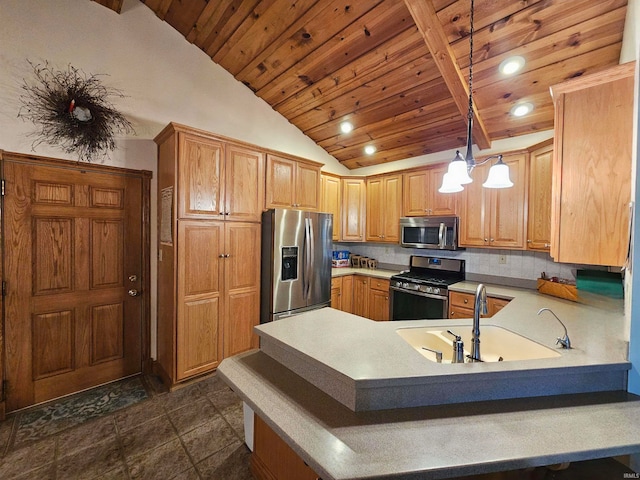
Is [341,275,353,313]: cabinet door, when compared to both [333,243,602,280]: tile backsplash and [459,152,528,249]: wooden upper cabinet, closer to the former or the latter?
[333,243,602,280]: tile backsplash

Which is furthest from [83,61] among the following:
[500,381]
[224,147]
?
[500,381]

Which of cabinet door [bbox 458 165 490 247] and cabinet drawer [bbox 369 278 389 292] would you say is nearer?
cabinet door [bbox 458 165 490 247]

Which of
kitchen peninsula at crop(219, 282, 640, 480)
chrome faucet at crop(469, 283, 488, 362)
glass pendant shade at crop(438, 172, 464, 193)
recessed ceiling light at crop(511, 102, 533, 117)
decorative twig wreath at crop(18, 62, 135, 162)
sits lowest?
kitchen peninsula at crop(219, 282, 640, 480)

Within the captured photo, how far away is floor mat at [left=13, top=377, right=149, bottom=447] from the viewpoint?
6.57ft

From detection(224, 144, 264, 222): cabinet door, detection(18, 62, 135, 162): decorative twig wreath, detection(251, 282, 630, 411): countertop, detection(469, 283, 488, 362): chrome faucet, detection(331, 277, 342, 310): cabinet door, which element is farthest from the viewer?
detection(331, 277, 342, 310): cabinet door

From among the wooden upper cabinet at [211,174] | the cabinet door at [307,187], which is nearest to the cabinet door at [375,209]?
the cabinet door at [307,187]

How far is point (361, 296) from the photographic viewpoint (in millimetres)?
4105

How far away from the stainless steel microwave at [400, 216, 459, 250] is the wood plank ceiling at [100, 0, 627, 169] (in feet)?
3.35

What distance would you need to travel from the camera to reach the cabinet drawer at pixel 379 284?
3811mm

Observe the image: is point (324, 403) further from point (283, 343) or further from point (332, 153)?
point (332, 153)

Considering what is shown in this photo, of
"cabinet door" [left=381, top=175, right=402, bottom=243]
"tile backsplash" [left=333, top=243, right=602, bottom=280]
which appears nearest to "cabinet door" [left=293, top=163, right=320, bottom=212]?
"cabinet door" [left=381, top=175, right=402, bottom=243]

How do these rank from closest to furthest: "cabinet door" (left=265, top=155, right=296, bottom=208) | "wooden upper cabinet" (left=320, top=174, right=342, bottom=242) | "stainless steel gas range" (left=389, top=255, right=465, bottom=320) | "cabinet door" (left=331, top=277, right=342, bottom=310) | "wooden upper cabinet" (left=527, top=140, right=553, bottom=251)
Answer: "wooden upper cabinet" (left=527, top=140, right=553, bottom=251) → "cabinet door" (left=265, top=155, right=296, bottom=208) → "stainless steel gas range" (left=389, top=255, right=465, bottom=320) → "cabinet door" (left=331, top=277, right=342, bottom=310) → "wooden upper cabinet" (left=320, top=174, right=342, bottom=242)

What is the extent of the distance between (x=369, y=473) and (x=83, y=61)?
142 inches

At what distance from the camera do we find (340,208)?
4375 millimetres
